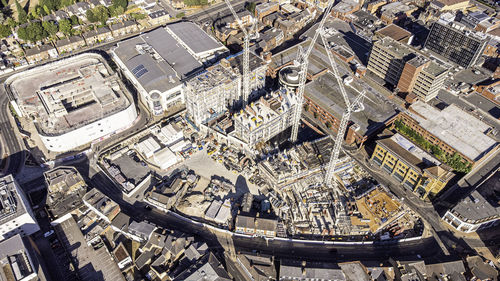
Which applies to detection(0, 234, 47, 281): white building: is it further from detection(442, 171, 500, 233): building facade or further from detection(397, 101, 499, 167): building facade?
detection(397, 101, 499, 167): building facade

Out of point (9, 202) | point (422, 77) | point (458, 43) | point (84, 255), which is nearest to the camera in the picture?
point (84, 255)

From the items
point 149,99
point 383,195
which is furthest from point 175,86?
point 383,195

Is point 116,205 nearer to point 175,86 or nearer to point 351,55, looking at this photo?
point 175,86

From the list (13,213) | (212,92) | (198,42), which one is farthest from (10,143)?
(198,42)

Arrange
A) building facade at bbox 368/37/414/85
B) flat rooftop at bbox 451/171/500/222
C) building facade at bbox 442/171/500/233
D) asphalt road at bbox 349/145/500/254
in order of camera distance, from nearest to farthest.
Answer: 1. building facade at bbox 442/171/500/233
2. asphalt road at bbox 349/145/500/254
3. flat rooftop at bbox 451/171/500/222
4. building facade at bbox 368/37/414/85

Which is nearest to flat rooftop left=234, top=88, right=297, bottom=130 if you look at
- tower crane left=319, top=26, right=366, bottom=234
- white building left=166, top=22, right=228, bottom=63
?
tower crane left=319, top=26, right=366, bottom=234

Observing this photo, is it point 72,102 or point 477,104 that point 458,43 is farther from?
point 72,102

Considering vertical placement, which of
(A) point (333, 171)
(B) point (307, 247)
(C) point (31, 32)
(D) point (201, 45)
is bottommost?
(B) point (307, 247)
